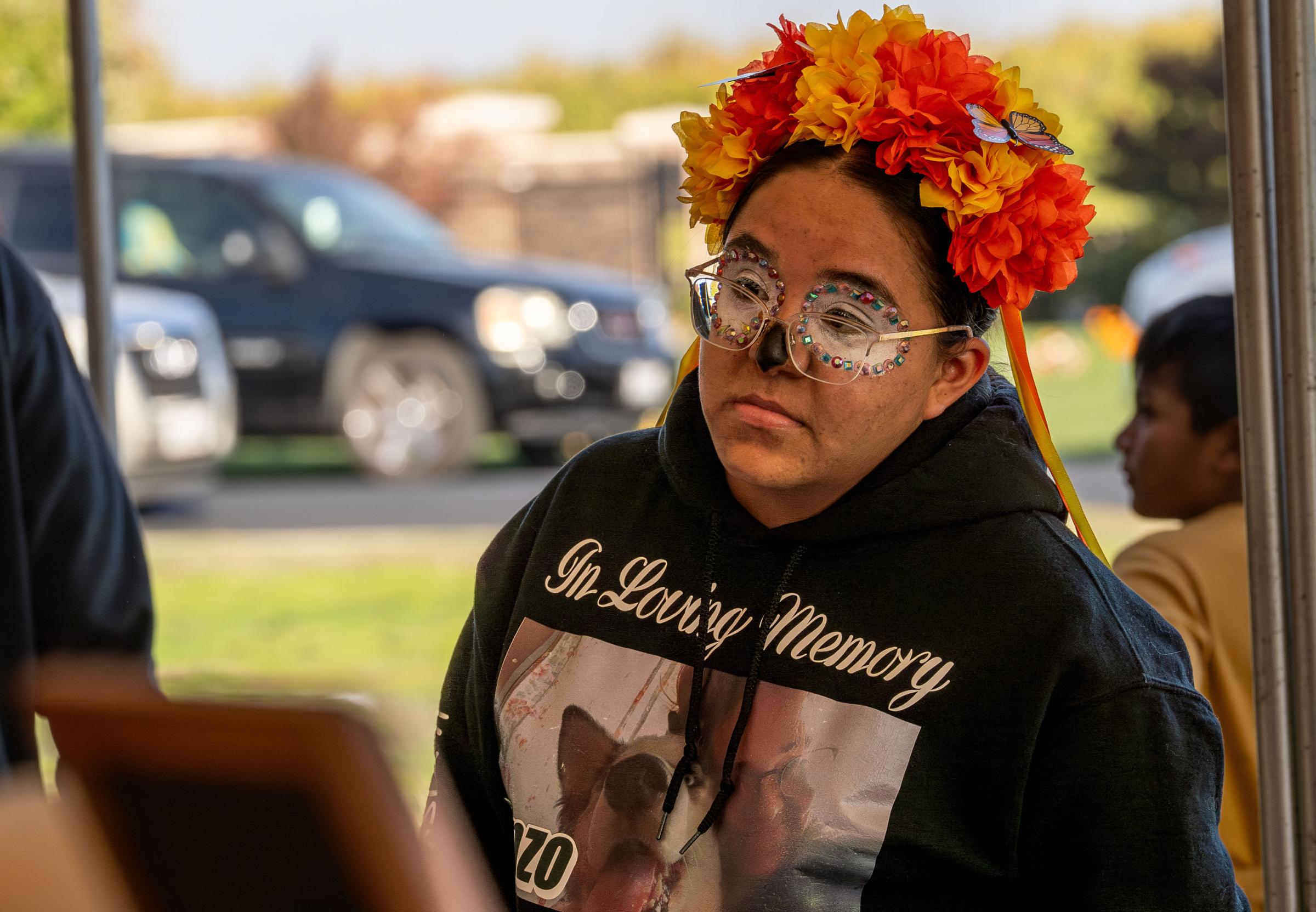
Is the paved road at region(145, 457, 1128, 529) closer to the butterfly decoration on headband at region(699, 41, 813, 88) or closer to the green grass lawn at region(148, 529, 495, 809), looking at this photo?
the green grass lawn at region(148, 529, 495, 809)

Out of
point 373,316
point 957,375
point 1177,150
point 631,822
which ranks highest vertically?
point 1177,150

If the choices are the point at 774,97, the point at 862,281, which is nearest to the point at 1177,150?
the point at 774,97

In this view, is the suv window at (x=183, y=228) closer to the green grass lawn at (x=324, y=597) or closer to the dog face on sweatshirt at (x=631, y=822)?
the green grass lawn at (x=324, y=597)

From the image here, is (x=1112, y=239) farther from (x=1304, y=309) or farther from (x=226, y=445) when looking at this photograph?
(x=1304, y=309)

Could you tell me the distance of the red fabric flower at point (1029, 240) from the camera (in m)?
1.49

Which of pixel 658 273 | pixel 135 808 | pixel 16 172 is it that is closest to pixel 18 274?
pixel 135 808

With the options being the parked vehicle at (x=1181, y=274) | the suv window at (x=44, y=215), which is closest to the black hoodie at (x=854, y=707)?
the suv window at (x=44, y=215)

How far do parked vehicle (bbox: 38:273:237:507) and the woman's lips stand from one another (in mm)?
5866

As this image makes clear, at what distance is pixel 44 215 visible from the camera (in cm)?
825

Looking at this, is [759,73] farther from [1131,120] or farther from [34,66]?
[1131,120]

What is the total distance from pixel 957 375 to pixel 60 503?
1.11 metres

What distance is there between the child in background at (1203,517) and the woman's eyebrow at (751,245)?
2.48 ft

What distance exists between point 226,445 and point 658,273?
7531mm

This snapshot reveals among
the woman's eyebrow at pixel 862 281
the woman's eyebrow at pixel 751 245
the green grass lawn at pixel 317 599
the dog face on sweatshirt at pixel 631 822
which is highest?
the woman's eyebrow at pixel 751 245
